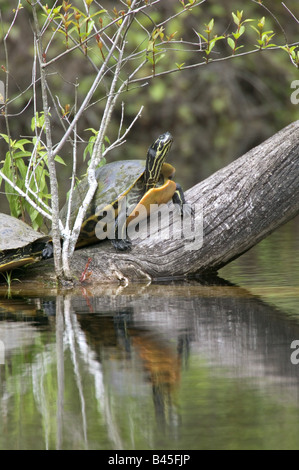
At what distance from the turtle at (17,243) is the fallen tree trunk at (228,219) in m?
0.31

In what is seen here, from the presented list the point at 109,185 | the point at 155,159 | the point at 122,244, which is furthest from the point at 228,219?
the point at 109,185

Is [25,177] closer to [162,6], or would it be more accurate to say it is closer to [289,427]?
[289,427]

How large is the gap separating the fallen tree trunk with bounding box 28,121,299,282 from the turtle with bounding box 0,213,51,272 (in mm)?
309

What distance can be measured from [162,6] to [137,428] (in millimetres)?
15420

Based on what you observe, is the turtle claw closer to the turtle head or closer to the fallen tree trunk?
the fallen tree trunk

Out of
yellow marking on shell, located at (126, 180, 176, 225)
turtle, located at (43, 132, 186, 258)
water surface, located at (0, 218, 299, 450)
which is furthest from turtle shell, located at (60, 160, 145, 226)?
water surface, located at (0, 218, 299, 450)

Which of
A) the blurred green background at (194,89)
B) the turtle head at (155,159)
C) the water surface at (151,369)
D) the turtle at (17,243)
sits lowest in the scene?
the water surface at (151,369)

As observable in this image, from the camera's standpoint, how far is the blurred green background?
16.5 m

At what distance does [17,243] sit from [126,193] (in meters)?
0.94

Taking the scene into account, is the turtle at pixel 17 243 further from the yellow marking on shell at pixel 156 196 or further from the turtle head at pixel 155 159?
the turtle head at pixel 155 159

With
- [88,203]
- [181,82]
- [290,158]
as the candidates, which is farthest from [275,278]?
[181,82]

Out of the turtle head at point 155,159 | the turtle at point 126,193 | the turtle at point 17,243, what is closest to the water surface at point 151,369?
the turtle at point 17,243

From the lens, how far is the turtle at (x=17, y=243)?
5.12m

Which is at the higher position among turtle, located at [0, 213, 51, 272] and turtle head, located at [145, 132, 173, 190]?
turtle head, located at [145, 132, 173, 190]
